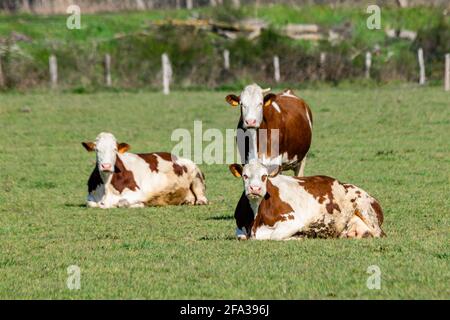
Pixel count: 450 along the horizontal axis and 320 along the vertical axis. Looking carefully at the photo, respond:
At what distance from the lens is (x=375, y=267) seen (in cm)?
1199

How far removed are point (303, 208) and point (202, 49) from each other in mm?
40669

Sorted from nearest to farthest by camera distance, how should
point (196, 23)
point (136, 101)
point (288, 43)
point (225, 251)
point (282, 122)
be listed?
point (225, 251) < point (282, 122) < point (136, 101) < point (288, 43) < point (196, 23)

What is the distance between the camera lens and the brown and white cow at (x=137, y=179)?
1919cm

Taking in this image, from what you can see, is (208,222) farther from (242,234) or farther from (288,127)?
(288,127)

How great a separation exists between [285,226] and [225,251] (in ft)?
3.00

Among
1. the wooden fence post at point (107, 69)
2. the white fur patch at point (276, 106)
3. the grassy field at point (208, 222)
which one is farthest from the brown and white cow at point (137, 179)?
the wooden fence post at point (107, 69)

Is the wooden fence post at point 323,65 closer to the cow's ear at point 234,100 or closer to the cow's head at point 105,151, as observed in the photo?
the cow's head at point 105,151

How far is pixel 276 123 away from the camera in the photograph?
60.3 feet

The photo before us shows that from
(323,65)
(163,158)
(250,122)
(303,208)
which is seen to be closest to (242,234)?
(303,208)

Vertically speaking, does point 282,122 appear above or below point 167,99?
above

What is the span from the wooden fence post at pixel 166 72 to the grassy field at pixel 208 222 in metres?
8.45

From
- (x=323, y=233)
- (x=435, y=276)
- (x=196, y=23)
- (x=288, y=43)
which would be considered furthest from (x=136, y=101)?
(x=435, y=276)
